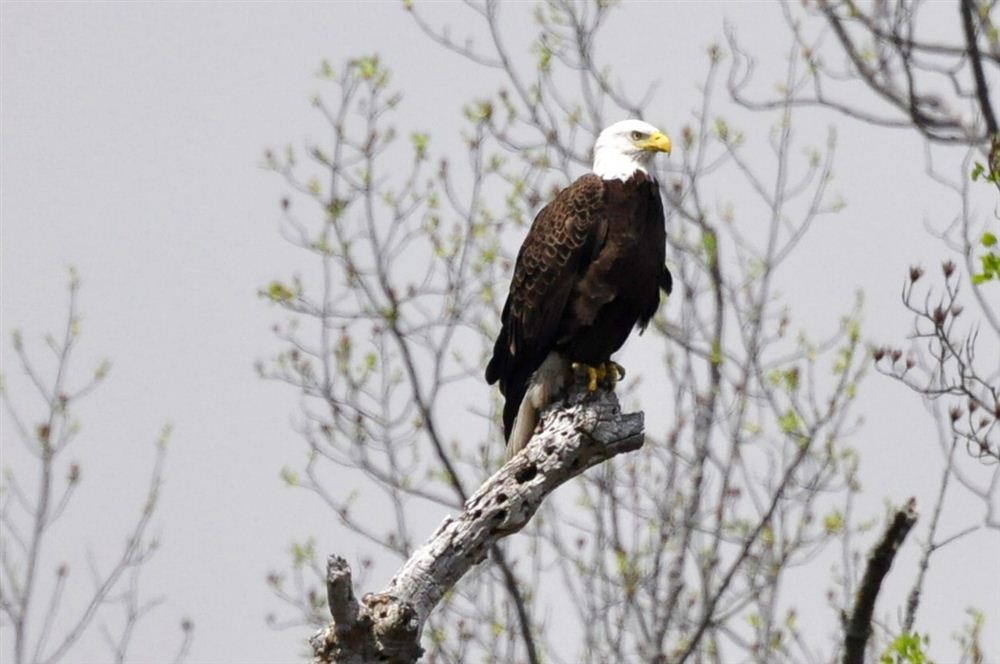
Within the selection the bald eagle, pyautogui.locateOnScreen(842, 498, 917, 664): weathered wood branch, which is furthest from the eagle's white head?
pyautogui.locateOnScreen(842, 498, 917, 664): weathered wood branch

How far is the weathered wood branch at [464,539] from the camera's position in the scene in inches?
213

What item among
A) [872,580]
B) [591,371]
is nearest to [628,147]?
[591,371]

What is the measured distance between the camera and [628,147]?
814 centimetres

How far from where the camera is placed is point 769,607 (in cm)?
1061

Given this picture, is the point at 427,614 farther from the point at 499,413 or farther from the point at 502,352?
the point at 499,413

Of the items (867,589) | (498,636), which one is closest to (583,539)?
(498,636)

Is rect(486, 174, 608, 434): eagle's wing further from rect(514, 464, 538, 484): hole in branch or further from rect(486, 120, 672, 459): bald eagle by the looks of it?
rect(514, 464, 538, 484): hole in branch

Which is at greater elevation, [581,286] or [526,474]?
[581,286]

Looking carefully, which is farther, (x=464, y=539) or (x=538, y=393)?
(x=538, y=393)

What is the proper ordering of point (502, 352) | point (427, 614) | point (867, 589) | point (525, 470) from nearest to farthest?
point (867, 589) < point (427, 614) < point (525, 470) < point (502, 352)

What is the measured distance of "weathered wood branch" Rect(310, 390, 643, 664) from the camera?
540 cm

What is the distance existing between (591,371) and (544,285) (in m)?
0.36

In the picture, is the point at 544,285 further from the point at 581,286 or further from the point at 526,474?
the point at 526,474

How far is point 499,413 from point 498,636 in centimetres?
114
